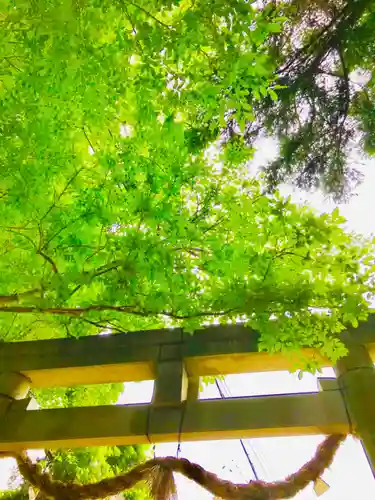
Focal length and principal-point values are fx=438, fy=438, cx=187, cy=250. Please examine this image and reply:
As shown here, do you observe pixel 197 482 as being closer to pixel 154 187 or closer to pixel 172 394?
pixel 172 394

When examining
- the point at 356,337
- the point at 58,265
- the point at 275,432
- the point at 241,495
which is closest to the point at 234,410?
the point at 275,432

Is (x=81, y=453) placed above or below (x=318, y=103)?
below

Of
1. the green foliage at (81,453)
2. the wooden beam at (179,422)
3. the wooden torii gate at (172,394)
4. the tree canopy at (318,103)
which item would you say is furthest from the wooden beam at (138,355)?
the tree canopy at (318,103)

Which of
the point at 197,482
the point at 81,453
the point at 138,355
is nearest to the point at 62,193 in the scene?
the point at 138,355

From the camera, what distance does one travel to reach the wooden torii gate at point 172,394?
2.43m

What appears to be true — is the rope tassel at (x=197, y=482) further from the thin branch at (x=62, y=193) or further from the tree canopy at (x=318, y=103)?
the tree canopy at (x=318, y=103)

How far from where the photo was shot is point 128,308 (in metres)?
2.25

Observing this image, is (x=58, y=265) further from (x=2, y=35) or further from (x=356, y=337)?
(x=356, y=337)

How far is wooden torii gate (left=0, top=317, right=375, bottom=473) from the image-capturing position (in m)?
2.43

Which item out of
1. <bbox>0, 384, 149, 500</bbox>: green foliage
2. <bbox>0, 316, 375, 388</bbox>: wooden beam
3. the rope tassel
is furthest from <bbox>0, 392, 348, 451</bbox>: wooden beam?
<bbox>0, 384, 149, 500</bbox>: green foliage

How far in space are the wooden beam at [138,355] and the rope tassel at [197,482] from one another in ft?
1.77

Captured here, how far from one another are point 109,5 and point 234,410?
2.14 meters

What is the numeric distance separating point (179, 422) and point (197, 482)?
341 mm

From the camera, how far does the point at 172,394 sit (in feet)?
8.77
